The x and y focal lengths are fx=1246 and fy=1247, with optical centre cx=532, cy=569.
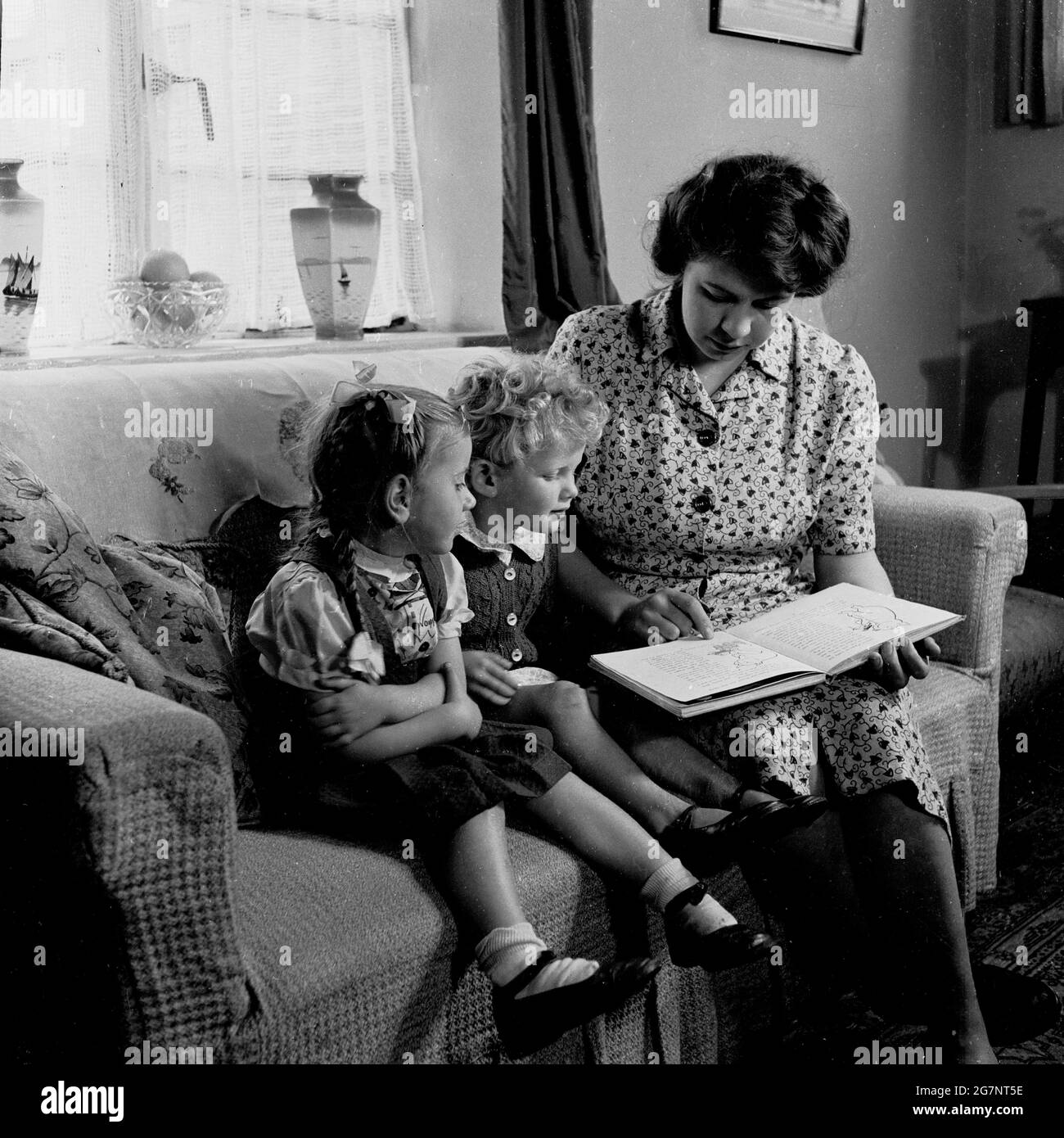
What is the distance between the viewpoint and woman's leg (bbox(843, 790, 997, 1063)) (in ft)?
4.66

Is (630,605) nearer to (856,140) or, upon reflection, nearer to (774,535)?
(774,535)

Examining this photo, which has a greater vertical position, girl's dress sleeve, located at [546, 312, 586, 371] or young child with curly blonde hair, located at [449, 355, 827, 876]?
girl's dress sleeve, located at [546, 312, 586, 371]

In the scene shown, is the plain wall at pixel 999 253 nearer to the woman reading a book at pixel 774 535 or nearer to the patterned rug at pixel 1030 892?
the patterned rug at pixel 1030 892

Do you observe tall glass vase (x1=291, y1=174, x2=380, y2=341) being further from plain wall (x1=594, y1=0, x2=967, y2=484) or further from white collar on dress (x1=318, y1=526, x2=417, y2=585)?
white collar on dress (x1=318, y1=526, x2=417, y2=585)

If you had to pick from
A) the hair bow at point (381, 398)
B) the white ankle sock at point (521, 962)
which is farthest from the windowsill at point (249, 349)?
the white ankle sock at point (521, 962)

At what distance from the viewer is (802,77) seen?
10.7ft

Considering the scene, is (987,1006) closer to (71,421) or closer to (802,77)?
(71,421)

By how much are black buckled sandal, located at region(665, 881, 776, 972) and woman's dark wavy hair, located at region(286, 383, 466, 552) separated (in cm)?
53

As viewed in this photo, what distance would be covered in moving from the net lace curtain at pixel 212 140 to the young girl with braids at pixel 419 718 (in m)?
0.92

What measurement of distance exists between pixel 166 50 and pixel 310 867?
1.61 m

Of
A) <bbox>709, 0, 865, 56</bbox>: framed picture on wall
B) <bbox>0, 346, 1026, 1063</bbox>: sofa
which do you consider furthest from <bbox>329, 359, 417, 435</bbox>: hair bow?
<bbox>709, 0, 865, 56</bbox>: framed picture on wall

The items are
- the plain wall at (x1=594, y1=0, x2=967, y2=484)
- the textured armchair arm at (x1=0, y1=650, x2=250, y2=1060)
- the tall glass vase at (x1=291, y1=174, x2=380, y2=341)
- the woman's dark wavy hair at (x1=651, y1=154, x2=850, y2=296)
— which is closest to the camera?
the textured armchair arm at (x1=0, y1=650, x2=250, y2=1060)

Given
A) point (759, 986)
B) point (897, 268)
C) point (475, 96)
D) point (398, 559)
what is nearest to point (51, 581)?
point (398, 559)

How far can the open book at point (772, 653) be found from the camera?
1.43m
